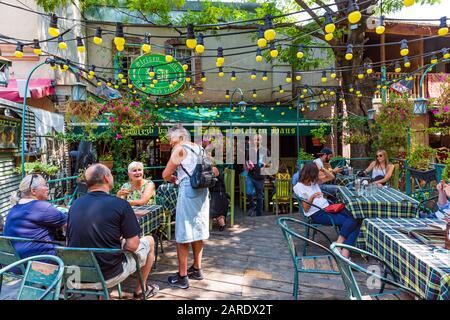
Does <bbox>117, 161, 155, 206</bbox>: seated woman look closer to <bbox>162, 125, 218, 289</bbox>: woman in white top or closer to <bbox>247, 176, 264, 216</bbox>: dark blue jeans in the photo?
<bbox>162, 125, 218, 289</bbox>: woman in white top

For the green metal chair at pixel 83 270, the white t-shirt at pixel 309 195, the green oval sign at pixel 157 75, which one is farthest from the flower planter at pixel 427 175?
the green oval sign at pixel 157 75

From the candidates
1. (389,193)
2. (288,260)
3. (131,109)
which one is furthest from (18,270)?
(389,193)

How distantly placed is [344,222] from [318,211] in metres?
0.33

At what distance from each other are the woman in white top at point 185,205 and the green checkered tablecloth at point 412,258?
1.56m

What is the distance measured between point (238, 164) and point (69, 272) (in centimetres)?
942

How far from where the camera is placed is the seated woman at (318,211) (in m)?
3.92

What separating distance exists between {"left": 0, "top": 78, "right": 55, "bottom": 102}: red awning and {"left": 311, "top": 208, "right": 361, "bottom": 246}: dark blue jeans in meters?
6.14

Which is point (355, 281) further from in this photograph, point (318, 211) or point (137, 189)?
point (137, 189)

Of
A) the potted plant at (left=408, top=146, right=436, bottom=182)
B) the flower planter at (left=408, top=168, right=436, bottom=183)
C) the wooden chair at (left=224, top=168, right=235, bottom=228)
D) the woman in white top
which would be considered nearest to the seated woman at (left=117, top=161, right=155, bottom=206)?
the woman in white top

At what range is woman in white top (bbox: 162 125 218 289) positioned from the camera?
10.5 feet

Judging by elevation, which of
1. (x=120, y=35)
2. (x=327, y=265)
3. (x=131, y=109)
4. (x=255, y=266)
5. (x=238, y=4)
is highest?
(x=238, y=4)

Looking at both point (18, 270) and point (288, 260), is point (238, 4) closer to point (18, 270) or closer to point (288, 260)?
point (288, 260)

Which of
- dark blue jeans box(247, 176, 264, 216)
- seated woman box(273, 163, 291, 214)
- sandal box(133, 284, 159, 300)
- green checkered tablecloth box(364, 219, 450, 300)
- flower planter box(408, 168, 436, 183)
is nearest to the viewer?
green checkered tablecloth box(364, 219, 450, 300)

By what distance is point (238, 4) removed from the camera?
1210cm
